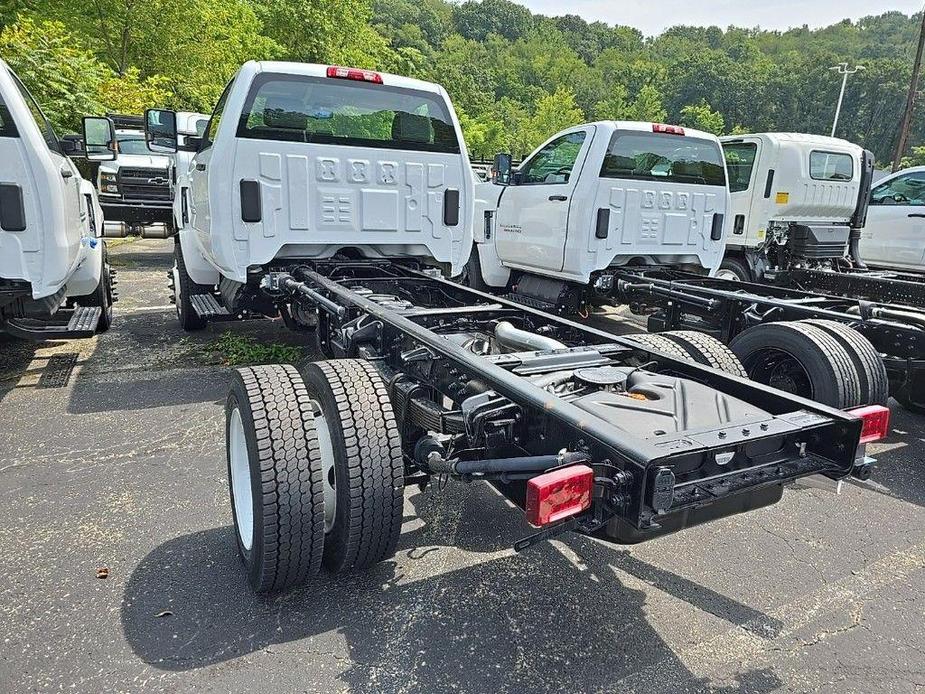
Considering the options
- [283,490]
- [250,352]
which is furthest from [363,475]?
[250,352]

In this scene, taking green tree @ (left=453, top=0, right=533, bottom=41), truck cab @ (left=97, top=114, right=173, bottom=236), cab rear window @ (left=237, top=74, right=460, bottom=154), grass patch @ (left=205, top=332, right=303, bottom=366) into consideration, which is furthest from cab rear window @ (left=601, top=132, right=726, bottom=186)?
green tree @ (left=453, top=0, right=533, bottom=41)

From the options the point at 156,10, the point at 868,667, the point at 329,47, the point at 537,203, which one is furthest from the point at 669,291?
the point at 329,47

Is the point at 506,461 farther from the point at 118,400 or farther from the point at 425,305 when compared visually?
the point at 118,400

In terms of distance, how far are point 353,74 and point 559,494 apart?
4.10 metres

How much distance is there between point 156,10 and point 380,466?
23.7 meters

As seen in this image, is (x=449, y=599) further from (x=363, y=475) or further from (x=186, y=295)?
(x=186, y=295)

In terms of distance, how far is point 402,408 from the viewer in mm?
2963

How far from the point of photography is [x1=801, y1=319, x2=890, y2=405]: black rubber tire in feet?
12.5

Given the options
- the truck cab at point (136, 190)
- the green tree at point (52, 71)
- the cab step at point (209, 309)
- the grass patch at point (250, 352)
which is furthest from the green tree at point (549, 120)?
the cab step at point (209, 309)

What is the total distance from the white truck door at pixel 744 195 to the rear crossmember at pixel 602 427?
247 inches

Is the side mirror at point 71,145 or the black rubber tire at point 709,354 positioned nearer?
the black rubber tire at point 709,354

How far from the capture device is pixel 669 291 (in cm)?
577

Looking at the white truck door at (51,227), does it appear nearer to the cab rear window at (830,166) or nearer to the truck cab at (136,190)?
the cab rear window at (830,166)

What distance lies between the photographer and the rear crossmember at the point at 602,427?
2.02 meters
